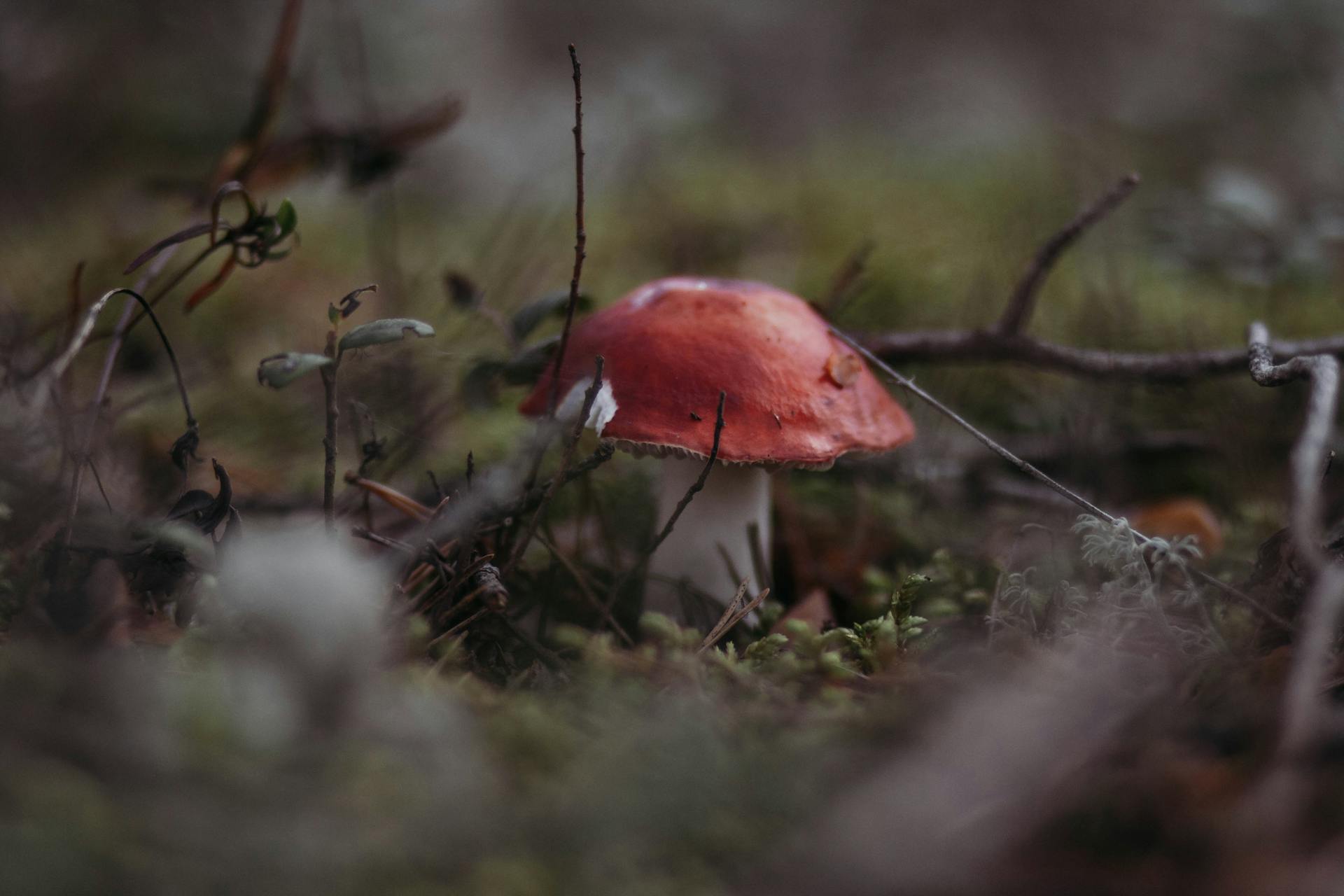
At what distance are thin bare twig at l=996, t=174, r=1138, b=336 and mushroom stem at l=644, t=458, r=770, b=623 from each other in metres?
0.64

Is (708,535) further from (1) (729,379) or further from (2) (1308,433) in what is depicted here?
(2) (1308,433)

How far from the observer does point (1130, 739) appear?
2.46 ft

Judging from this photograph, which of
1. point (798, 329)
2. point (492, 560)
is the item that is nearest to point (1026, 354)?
point (798, 329)

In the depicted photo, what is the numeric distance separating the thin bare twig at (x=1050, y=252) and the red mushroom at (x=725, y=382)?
0.44 m

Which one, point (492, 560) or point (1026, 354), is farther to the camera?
point (1026, 354)

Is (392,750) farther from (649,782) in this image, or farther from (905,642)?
(905,642)

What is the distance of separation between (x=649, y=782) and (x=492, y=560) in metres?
0.75

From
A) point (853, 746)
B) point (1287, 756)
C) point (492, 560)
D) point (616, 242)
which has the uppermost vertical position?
point (616, 242)

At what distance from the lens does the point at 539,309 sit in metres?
1.47

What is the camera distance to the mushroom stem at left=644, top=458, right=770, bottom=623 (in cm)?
165

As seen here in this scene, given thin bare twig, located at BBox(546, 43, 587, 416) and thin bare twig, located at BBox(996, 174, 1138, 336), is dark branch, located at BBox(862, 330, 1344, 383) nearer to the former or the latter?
thin bare twig, located at BBox(996, 174, 1138, 336)

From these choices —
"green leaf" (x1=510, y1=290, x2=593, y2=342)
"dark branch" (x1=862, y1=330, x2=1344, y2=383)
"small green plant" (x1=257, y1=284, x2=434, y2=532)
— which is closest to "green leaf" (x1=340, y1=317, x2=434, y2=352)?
"small green plant" (x1=257, y1=284, x2=434, y2=532)

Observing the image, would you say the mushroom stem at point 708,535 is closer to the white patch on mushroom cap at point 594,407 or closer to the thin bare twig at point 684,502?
the thin bare twig at point 684,502

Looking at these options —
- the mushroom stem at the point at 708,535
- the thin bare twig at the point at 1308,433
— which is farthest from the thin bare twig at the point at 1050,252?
the mushroom stem at the point at 708,535
